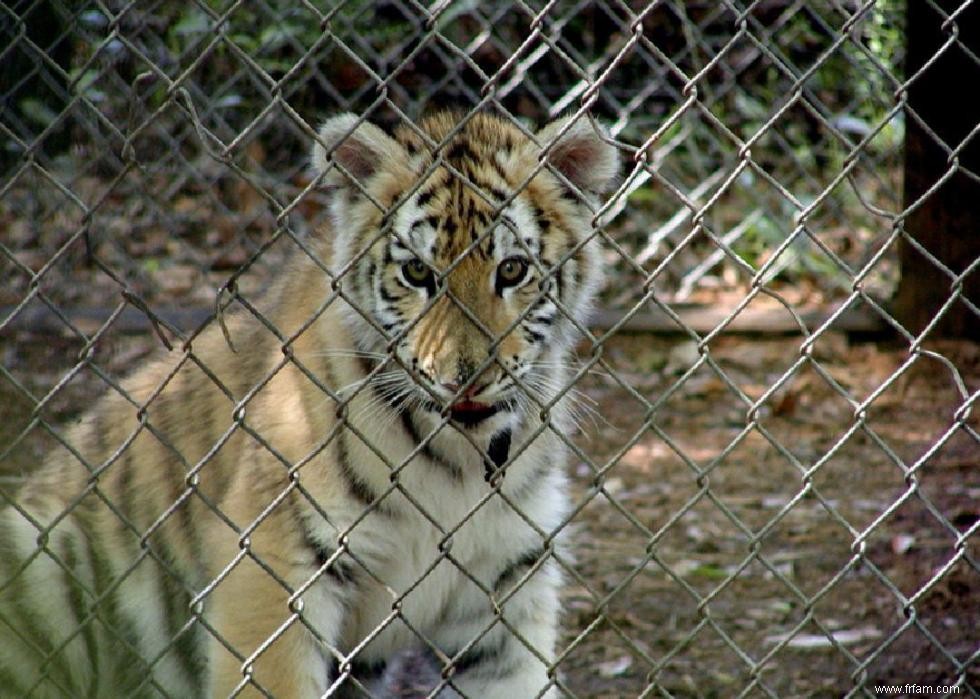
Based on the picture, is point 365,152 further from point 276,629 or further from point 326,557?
point 276,629

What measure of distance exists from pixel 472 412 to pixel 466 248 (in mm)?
361

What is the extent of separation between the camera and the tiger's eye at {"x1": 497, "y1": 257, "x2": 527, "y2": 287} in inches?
112

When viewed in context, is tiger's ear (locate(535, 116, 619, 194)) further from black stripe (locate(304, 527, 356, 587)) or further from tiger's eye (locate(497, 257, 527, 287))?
black stripe (locate(304, 527, 356, 587))

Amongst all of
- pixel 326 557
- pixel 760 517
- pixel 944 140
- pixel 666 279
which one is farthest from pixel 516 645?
pixel 666 279

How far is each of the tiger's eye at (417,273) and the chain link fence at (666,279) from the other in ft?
2.88

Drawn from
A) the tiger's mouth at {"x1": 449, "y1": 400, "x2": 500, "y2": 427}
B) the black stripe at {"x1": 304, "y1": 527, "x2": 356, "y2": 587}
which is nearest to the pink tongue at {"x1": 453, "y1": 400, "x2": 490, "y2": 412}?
the tiger's mouth at {"x1": 449, "y1": 400, "x2": 500, "y2": 427}

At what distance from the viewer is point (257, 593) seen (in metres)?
2.94

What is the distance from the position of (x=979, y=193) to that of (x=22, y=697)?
12.7 ft

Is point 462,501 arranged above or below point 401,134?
below

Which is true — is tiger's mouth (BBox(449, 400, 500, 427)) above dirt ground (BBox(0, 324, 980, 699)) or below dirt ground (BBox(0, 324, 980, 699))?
above

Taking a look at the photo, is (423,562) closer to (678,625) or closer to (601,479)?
(601,479)

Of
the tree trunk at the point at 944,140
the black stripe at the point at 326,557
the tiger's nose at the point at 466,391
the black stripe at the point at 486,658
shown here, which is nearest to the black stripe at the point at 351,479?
the black stripe at the point at 326,557

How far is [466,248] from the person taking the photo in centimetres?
284

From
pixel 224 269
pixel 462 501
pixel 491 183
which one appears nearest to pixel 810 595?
pixel 462 501
